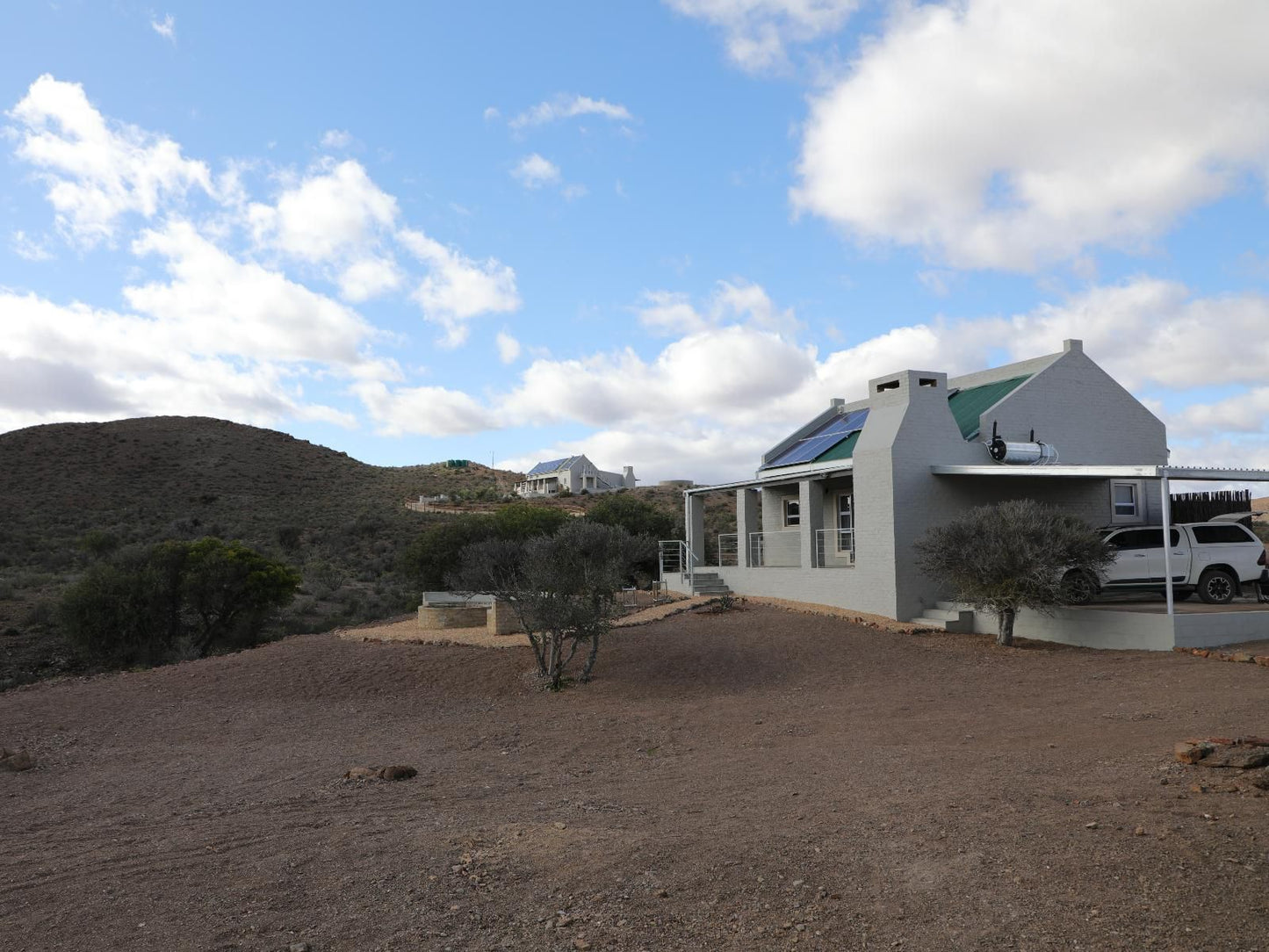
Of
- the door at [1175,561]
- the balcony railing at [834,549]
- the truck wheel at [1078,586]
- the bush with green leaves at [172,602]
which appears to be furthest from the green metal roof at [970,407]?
the bush with green leaves at [172,602]

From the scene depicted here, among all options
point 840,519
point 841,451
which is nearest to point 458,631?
point 840,519

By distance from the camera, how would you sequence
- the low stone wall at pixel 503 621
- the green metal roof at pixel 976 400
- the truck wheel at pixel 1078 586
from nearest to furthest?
the truck wheel at pixel 1078 586 → the low stone wall at pixel 503 621 → the green metal roof at pixel 976 400

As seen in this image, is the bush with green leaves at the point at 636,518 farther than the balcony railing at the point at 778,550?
Yes

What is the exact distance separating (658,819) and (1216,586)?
14777mm

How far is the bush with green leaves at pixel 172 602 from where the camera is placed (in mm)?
21438

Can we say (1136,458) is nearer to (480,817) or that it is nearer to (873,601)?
(873,601)

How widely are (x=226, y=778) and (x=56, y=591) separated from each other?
24013 millimetres

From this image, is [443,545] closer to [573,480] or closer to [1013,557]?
[1013,557]

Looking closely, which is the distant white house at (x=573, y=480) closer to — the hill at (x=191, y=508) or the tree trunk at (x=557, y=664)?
the hill at (x=191, y=508)

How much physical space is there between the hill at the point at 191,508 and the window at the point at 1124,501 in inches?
745

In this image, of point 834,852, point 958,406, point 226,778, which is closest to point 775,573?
point 958,406

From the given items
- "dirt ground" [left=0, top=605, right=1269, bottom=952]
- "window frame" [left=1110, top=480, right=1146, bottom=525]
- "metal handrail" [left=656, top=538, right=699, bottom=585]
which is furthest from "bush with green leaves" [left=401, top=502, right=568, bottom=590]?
"dirt ground" [left=0, top=605, right=1269, bottom=952]

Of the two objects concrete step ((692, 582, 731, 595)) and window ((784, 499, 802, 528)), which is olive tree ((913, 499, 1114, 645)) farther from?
window ((784, 499, 802, 528))

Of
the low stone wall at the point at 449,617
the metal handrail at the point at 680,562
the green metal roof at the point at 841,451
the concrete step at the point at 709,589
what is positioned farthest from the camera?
the metal handrail at the point at 680,562
